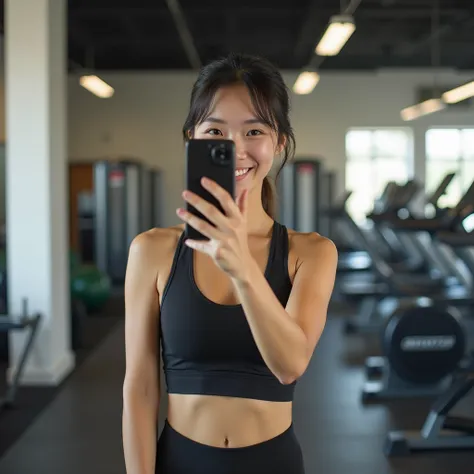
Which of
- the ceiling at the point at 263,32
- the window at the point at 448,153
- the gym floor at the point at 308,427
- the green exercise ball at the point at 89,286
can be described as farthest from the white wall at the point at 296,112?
the gym floor at the point at 308,427

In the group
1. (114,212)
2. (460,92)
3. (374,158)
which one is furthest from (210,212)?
(374,158)

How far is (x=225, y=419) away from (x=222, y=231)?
1.26 ft

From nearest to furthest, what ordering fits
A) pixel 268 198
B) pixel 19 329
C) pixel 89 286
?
pixel 268 198, pixel 19 329, pixel 89 286

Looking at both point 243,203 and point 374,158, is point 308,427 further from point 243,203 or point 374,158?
point 374,158

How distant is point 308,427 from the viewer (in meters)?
3.50

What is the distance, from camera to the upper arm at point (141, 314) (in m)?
1.02

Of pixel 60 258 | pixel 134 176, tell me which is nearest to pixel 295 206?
pixel 134 176

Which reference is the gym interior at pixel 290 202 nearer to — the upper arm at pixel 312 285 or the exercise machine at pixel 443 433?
the exercise machine at pixel 443 433

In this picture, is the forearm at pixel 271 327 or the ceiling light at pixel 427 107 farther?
the ceiling light at pixel 427 107

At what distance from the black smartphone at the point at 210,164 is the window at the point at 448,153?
11010 mm

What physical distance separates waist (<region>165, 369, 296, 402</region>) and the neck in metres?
0.22

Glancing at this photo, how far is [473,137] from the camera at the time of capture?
11.5 meters

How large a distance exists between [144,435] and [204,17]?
26.9ft

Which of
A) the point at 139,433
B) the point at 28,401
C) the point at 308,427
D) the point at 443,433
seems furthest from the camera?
the point at 28,401
